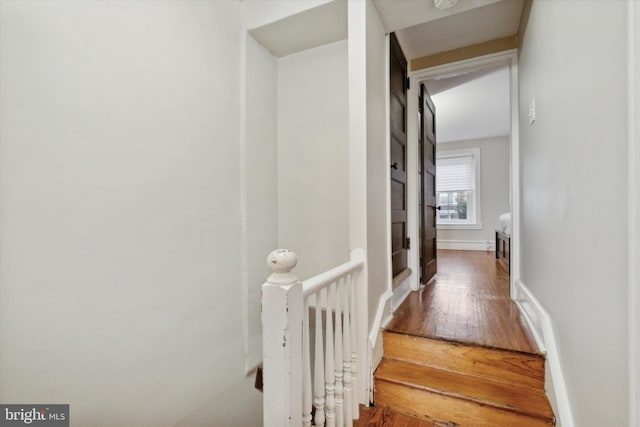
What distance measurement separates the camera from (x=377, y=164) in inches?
70.7

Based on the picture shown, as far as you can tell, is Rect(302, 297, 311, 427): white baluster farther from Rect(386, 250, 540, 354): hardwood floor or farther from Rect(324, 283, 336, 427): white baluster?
Rect(386, 250, 540, 354): hardwood floor

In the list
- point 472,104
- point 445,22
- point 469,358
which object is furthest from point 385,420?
point 472,104

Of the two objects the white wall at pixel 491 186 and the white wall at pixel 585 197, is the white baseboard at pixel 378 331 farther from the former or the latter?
the white wall at pixel 491 186

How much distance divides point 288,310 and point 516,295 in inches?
87.2

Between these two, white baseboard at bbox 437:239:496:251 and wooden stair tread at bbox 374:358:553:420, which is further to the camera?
white baseboard at bbox 437:239:496:251

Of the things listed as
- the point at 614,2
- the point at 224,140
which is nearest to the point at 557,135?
the point at 614,2

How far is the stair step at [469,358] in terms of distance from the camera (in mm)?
1433

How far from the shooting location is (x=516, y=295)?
229 centimetres

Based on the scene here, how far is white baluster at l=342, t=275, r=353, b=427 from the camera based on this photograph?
1.35 meters

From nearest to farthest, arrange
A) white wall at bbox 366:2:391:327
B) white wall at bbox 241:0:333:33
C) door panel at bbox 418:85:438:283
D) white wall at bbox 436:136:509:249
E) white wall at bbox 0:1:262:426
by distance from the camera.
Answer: white wall at bbox 0:1:262:426 < white wall at bbox 366:2:391:327 < white wall at bbox 241:0:333:33 < door panel at bbox 418:85:438:283 < white wall at bbox 436:136:509:249

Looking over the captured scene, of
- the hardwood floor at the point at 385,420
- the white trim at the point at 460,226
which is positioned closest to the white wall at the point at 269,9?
the hardwood floor at the point at 385,420

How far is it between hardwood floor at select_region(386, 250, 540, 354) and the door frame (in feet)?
0.82

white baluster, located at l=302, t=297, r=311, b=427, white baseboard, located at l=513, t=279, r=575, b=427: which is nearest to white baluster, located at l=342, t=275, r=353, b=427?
white baluster, located at l=302, t=297, r=311, b=427

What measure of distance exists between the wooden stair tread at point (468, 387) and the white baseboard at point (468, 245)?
202 inches
